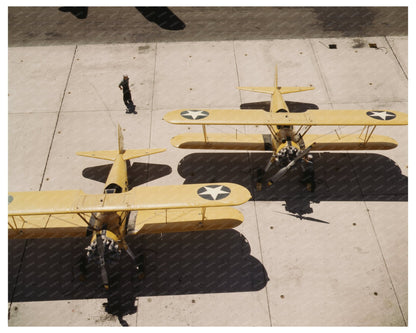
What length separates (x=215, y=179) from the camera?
11977 millimetres

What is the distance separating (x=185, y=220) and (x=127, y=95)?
6.50m

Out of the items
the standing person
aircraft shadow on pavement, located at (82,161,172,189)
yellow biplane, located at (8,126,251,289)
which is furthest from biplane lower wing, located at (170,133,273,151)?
the standing person

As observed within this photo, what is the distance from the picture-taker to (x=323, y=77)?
1530cm

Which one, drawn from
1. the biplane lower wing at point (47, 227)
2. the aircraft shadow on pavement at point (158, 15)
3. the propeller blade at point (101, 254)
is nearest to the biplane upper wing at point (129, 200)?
the propeller blade at point (101, 254)

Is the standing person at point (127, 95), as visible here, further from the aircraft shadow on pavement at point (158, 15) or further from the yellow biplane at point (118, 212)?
the aircraft shadow on pavement at point (158, 15)

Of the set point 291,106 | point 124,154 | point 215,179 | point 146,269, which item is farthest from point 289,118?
point 146,269

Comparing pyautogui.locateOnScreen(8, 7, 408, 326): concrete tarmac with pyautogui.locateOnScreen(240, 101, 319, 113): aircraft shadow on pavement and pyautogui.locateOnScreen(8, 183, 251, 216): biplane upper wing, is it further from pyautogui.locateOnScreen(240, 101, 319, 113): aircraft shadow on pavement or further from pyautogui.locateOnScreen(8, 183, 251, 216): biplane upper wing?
pyautogui.locateOnScreen(8, 183, 251, 216): biplane upper wing

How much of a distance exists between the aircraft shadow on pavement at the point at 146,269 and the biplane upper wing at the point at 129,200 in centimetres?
247

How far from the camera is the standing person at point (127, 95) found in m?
13.2

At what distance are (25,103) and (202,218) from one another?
10.2 m

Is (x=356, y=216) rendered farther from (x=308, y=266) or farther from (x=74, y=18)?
(x=74, y=18)

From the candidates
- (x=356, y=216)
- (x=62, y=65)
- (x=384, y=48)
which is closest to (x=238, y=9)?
(x=384, y=48)

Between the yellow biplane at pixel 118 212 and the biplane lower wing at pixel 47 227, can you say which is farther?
the biplane lower wing at pixel 47 227

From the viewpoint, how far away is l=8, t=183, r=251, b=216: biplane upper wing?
8.15 metres
